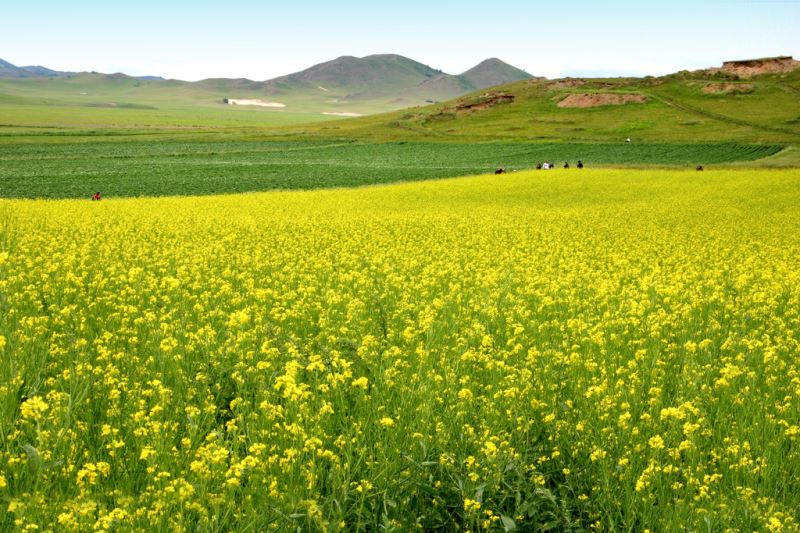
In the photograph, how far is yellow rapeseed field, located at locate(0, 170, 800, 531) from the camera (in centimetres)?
472

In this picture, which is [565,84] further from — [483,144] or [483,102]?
[483,144]

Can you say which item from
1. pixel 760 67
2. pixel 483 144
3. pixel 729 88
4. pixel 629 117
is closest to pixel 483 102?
pixel 629 117

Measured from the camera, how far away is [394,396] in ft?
21.6

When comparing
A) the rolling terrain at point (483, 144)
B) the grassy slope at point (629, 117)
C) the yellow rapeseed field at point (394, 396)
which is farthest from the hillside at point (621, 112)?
the yellow rapeseed field at point (394, 396)

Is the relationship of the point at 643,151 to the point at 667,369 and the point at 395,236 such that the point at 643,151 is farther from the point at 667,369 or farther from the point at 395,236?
the point at 667,369

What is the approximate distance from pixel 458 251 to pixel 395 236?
3986 millimetres

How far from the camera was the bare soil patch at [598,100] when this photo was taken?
130 metres

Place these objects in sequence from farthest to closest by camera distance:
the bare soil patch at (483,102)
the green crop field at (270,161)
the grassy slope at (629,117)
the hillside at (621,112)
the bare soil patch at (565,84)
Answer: the bare soil patch at (565,84), the bare soil patch at (483,102), the hillside at (621,112), the grassy slope at (629,117), the green crop field at (270,161)

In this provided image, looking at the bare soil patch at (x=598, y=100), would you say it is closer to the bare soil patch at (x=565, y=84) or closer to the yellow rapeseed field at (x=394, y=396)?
the bare soil patch at (x=565, y=84)

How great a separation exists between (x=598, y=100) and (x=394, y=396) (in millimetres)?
137658

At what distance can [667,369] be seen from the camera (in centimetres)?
800

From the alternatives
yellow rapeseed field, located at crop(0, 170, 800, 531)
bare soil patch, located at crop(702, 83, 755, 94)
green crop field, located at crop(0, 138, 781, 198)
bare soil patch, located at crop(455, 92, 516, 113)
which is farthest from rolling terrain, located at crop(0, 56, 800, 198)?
yellow rapeseed field, located at crop(0, 170, 800, 531)

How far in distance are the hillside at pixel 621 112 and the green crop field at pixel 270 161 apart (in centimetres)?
1923

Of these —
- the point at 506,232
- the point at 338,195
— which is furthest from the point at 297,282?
the point at 338,195
